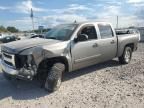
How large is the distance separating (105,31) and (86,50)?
144 cm

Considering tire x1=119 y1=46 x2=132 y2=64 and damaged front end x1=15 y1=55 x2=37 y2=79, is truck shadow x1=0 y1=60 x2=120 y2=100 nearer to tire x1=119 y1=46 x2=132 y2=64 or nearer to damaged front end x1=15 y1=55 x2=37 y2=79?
damaged front end x1=15 y1=55 x2=37 y2=79

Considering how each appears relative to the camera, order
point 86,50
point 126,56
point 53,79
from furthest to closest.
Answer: point 126,56, point 86,50, point 53,79

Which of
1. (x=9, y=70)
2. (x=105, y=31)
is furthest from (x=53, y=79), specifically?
(x=105, y=31)

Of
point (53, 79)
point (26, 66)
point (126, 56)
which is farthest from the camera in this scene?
point (126, 56)

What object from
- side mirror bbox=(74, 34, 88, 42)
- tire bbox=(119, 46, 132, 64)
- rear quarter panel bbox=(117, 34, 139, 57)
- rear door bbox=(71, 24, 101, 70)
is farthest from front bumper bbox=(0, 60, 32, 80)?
tire bbox=(119, 46, 132, 64)

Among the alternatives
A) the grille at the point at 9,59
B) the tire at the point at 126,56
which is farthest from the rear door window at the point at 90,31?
the grille at the point at 9,59

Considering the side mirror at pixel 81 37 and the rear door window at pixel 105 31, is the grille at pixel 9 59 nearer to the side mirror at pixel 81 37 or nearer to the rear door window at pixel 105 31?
the side mirror at pixel 81 37

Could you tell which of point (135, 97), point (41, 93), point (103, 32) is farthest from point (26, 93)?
point (103, 32)

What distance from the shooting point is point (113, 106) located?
4625 mm

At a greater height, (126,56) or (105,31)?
(105,31)

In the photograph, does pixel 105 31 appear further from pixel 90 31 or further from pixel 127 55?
pixel 127 55

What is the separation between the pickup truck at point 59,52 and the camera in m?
5.36

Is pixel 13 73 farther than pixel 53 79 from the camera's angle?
No

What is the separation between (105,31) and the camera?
768 centimetres
